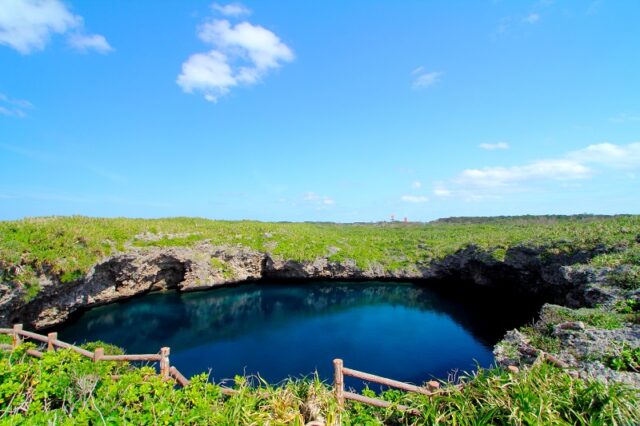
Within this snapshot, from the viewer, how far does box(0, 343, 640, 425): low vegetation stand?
20.1ft

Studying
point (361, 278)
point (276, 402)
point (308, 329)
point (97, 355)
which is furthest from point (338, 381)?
point (361, 278)

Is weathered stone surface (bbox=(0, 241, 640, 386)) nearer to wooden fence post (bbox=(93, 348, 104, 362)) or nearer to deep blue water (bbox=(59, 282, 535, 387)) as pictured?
deep blue water (bbox=(59, 282, 535, 387))

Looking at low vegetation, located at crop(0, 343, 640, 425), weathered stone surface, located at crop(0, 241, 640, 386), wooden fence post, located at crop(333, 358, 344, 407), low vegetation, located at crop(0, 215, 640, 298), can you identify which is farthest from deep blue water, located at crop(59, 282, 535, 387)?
low vegetation, located at crop(0, 343, 640, 425)

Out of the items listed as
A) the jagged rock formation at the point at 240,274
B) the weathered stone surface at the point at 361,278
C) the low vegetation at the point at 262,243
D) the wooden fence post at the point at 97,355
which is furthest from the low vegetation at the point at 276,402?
the low vegetation at the point at 262,243

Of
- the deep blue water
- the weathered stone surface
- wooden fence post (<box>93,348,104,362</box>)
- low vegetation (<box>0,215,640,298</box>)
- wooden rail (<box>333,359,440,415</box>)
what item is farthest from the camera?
low vegetation (<box>0,215,640,298</box>)

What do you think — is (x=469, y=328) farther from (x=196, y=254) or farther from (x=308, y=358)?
(x=196, y=254)

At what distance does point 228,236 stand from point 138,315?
14021 millimetres

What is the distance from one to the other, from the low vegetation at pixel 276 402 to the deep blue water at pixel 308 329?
898 cm

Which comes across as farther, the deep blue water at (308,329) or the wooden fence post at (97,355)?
the deep blue water at (308,329)

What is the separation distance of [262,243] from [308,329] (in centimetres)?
1699

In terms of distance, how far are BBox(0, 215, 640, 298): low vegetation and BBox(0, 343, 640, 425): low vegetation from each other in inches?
499

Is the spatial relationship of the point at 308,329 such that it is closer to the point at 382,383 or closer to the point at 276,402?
the point at 382,383

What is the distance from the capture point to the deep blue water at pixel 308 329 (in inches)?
767

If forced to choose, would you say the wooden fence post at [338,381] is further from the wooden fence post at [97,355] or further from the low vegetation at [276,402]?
the wooden fence post at [97,355]
